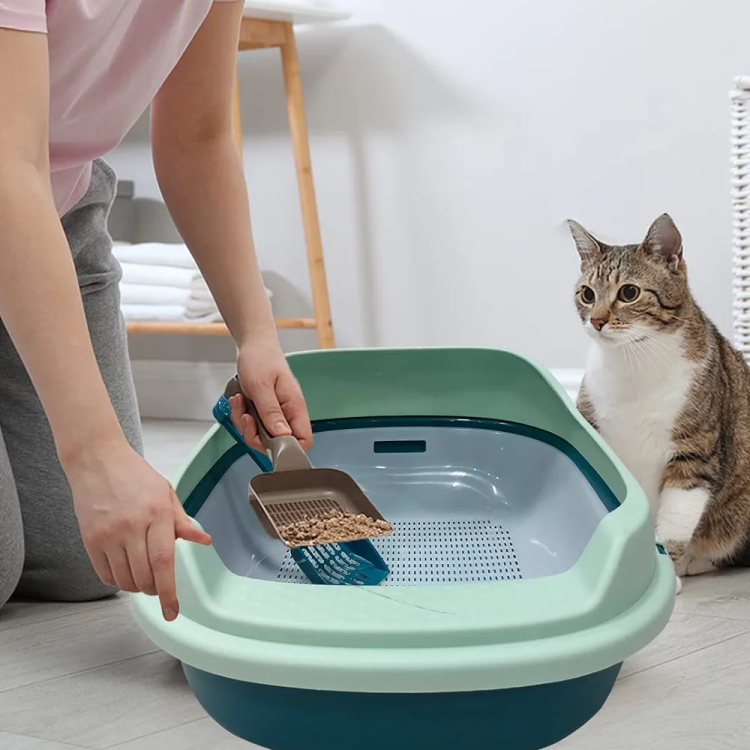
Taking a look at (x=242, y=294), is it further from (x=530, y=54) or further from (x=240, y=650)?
(x=530, y=54)

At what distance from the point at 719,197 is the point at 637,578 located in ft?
3.92

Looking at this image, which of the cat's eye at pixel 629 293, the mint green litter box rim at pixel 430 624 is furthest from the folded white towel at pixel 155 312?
the mint green litter box rim at pixel 430 624

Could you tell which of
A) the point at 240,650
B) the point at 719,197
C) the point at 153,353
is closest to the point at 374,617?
the point at 240,650

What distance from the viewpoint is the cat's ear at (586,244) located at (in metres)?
1.43

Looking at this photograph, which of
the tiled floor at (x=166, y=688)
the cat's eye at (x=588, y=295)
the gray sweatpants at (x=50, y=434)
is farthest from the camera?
the cat's eye at (x=588, y=295)

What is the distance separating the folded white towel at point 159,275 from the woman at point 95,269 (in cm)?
95

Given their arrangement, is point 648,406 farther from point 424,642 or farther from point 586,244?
point 424,642

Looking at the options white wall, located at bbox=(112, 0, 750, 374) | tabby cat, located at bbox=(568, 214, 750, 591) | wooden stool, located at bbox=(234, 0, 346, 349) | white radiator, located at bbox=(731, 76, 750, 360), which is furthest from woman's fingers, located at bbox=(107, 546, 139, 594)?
wooden stool, located at bbox=(234, 0, 346, 349)

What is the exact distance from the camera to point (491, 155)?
83.9 inches

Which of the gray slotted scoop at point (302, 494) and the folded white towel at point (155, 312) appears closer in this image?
the gray slotted scoop at point (302, 494)

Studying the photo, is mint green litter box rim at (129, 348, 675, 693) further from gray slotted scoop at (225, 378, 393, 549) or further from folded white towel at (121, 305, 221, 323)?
folded white towel at (121, 305, 221, 323)

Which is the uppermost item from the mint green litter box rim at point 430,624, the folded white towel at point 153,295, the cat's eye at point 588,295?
the mint green litter box rim at point 430,624

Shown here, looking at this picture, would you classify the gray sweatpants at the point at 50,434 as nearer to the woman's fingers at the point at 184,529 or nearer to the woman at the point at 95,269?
the woman at the point at 95,269

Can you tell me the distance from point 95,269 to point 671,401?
27.5 inches
